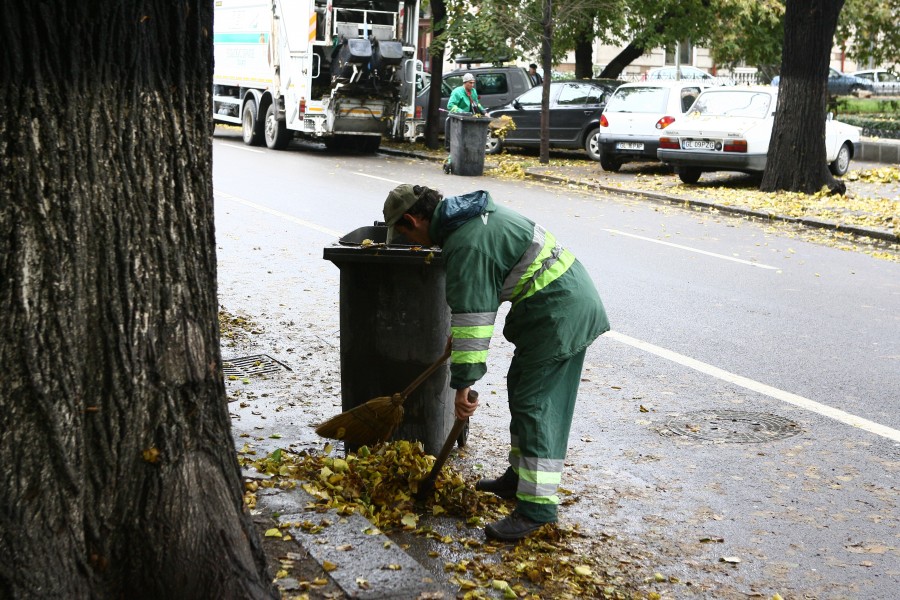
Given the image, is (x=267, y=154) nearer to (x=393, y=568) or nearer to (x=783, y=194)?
(x=783, y=194)

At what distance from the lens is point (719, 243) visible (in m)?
A: 12.7

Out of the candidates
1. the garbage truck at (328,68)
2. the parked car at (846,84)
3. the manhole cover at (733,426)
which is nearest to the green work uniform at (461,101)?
the garbage truck at (328,68)

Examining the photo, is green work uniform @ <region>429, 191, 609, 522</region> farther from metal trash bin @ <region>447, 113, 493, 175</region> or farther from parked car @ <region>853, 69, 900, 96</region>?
parked car @ <region>853, 69, 900, 96</region>

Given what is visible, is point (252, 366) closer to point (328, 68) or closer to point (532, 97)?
point (328, 68)

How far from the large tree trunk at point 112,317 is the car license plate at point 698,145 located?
1532 cm

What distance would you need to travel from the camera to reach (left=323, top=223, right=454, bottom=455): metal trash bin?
496cm

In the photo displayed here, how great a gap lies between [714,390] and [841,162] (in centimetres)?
1432

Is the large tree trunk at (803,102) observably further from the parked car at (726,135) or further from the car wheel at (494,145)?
the car wheel at (494,145)

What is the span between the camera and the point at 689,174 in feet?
61.8

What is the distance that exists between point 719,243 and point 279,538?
9449mm

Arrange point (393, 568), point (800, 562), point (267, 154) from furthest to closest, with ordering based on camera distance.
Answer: point (267, 154)
point (800, 562)
point (393, 568)

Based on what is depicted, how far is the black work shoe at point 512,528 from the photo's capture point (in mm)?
4508

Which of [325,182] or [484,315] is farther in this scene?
[325,182]

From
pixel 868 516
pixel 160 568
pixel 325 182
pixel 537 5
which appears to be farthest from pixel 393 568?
pixel 537 5
